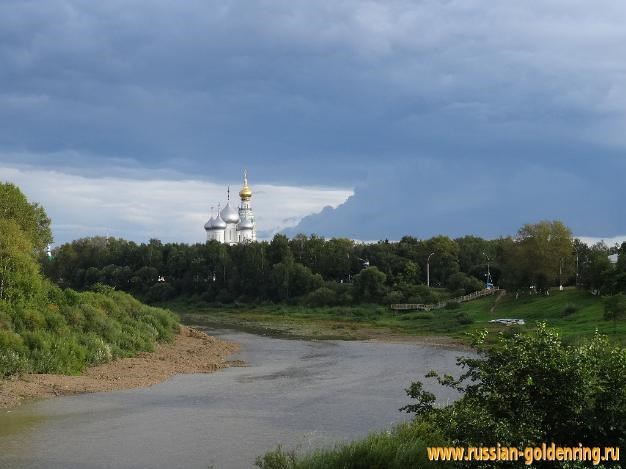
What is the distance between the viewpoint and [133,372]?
110 feet

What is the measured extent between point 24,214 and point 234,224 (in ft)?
353

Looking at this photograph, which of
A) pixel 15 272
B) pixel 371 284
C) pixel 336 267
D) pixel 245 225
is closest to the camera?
pixel 15 272

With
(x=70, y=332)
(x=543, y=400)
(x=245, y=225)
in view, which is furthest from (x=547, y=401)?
(x=245, y=225)

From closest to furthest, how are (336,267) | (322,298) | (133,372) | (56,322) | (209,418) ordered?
(209,418), (133,372), (56,322), (322,298), (336,267)

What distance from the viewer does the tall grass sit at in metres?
30.4

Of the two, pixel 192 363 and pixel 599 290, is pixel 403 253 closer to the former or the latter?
pixel 599 290

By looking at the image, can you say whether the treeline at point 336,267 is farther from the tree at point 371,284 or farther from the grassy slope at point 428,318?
the grassy slope at point 428,318

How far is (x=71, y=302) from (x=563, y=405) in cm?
3478

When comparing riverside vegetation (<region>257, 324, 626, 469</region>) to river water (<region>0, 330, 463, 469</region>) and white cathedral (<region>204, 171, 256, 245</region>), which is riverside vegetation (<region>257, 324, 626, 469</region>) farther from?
white cathedral (<region>204, 171, 256, 245</region>)

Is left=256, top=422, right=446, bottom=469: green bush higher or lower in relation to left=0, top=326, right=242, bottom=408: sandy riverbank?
higher

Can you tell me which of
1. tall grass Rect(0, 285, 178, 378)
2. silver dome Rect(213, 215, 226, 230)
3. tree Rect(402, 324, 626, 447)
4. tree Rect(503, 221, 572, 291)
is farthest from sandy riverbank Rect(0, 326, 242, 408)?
silver dome Rect(213, 215, 226, 230)

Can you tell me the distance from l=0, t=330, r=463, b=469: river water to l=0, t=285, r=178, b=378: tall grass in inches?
173

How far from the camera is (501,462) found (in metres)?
10.3

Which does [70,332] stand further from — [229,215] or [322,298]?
[229,215]
